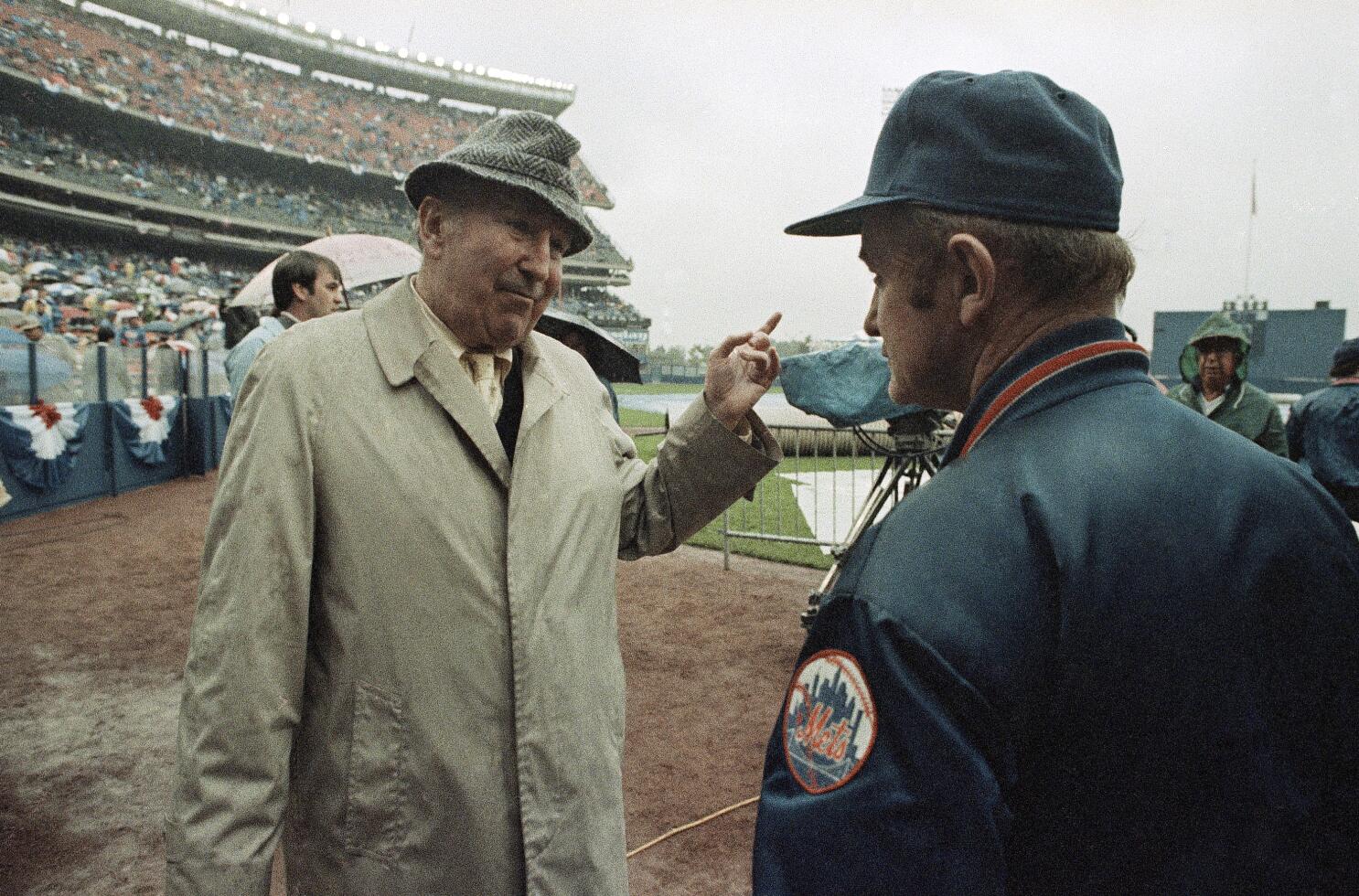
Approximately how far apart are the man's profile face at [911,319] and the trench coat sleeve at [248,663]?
3.67ft

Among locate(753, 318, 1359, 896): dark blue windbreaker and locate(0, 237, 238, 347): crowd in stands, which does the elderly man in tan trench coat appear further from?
locate(0, 237, 238, 347): crowd in stands

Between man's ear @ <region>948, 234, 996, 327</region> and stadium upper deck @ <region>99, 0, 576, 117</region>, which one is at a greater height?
stadium upper deck @ <region>99, 0, 576, 117</region>

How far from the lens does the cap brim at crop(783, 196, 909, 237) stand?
42.4 inches

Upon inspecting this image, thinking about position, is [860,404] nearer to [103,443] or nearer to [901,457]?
[901,457]

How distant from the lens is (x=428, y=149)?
163ft

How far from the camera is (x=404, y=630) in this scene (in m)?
1.62

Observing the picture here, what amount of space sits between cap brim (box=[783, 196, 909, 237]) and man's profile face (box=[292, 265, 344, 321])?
3848 mm

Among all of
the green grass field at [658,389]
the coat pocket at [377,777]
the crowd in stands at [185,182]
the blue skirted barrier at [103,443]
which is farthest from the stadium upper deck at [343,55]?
the coat pocket at [377,777]

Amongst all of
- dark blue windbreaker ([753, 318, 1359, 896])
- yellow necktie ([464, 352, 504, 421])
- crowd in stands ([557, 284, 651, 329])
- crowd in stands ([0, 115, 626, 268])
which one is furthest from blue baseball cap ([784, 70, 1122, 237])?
crowd in stands ([557, 284, 651, 329])

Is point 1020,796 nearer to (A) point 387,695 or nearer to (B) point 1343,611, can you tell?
(B) point 1343,611

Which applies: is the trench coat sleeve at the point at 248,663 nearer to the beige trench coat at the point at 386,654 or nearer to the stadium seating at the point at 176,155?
the beige trench coat at the point at 386,654

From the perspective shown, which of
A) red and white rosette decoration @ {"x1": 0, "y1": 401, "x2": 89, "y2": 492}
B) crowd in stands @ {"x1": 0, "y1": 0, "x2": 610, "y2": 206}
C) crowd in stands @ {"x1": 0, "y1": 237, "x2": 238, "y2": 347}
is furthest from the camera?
crowd in stands @ {"x1": 0, "y1": 0, "x2": 610, "y2": 206}

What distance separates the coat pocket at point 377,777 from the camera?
5.20 feet

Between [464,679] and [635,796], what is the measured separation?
98.7 inches
